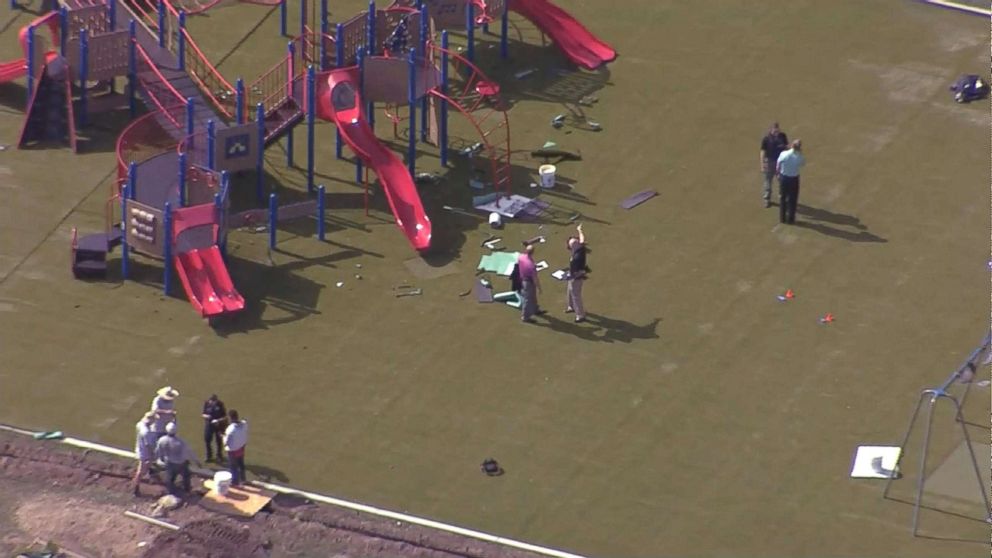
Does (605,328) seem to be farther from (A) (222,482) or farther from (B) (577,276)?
(A) (222,482)

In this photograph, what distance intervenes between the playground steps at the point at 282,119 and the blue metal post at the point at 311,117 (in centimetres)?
51

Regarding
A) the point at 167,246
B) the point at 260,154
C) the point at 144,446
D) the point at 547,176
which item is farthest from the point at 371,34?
the point at 144,446

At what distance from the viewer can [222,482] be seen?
41031mm

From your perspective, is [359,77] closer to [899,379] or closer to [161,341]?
[161,341]

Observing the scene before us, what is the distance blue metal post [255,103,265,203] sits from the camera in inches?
1961

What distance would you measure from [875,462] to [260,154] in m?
15.4

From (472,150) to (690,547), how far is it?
49.6 ft

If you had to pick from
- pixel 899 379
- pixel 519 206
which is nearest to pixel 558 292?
pixel 519 206

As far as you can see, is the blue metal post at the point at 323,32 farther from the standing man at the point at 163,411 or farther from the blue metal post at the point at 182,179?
the standing man at the point at 163,411

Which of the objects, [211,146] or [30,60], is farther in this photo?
[30,60]

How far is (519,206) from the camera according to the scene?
166 ft

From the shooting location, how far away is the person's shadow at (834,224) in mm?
49562

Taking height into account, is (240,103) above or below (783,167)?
above

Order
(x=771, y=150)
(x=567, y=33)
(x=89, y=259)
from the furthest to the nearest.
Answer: (x=567, y=33) < (x=771, y=150) < (x=89, y=259)
